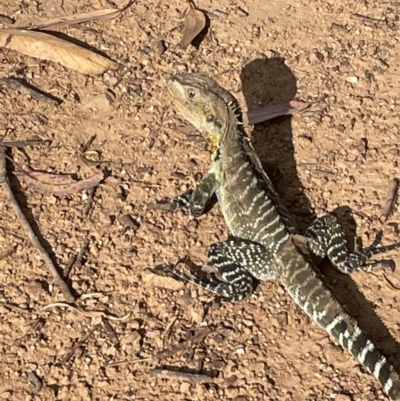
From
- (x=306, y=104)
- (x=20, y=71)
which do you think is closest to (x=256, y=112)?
(x=306, y=104)

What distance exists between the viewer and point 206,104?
7266mm

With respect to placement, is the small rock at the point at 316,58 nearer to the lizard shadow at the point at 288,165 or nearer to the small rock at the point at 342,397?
the lizard shadow at the point at 288,165

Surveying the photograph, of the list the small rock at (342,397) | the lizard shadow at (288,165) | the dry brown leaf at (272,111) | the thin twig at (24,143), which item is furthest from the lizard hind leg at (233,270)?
the thin twig at (24,143)

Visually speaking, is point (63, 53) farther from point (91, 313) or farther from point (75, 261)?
point (91, 313)

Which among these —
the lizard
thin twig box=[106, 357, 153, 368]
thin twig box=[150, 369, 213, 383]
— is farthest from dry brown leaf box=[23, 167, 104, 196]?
thin twig box=[150, 369, 213, 383]

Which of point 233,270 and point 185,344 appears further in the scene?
point 233,270

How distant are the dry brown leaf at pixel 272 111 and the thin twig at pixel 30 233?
230 cm

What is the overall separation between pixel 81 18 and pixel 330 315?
14.7 feet

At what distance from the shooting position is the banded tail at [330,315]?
19.3 feet

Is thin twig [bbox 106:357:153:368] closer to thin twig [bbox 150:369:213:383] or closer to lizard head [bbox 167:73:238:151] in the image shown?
thin twig [bbox 150:369:213:383]

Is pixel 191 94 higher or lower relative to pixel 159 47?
higher

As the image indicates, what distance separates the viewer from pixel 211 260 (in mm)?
6789

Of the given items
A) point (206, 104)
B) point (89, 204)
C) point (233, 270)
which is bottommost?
point (89, 204)

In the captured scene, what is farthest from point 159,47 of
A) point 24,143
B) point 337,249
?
point 337,249
